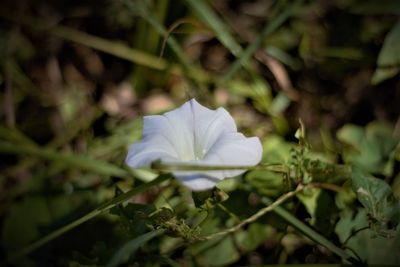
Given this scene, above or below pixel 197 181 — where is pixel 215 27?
above

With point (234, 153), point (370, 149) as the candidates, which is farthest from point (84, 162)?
point (370, 149)

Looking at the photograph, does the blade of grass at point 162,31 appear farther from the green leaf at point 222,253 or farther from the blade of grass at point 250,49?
the green leaf at point 222,253

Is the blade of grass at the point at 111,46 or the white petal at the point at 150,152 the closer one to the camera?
the white petal at the point at 150,152

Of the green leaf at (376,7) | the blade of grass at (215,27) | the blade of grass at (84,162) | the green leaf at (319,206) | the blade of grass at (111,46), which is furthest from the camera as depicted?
the blade of grass at (111,46)

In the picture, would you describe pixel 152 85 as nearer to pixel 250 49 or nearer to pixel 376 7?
pixel 250 49

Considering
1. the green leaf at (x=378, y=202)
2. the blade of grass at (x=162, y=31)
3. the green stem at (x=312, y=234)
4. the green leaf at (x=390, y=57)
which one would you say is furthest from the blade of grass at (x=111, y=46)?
the green leaf at (x=378, y=202)

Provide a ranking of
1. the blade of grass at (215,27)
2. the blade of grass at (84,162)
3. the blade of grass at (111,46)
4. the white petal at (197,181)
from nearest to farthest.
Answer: the white petal at (197,181) → the blade of grass at (215,27) → the blade of grass at (84,162) → the blade of grass at (111,46)
